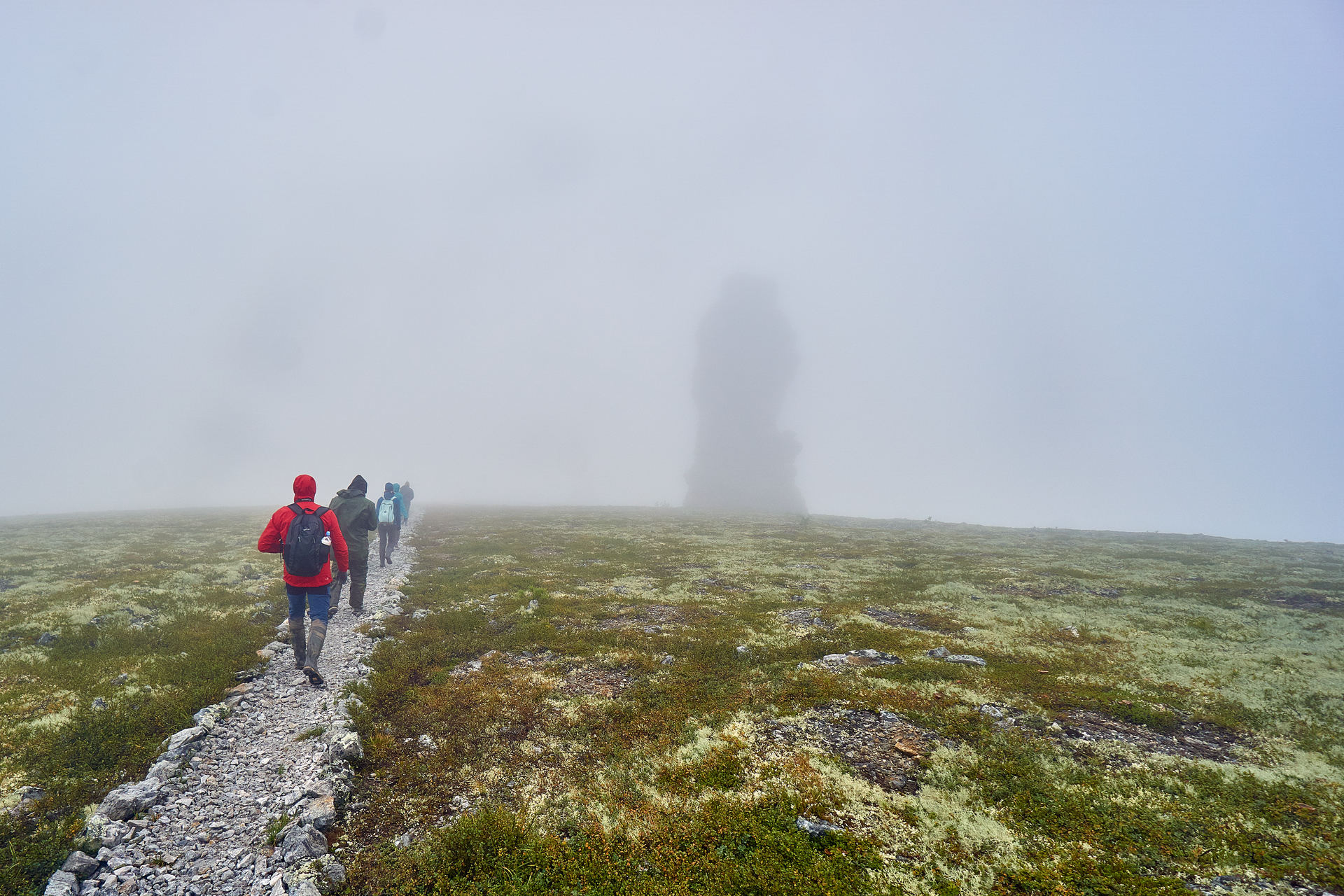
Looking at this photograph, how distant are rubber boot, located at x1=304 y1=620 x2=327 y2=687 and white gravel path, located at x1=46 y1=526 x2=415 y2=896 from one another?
0.56 metres

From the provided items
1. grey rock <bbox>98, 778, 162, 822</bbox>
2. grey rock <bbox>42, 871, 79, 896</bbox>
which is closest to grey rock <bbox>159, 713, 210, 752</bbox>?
grey rock <bbox>98, 778, 162, 822</bbox>

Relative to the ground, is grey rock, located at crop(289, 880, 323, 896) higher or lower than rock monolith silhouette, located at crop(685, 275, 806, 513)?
lower

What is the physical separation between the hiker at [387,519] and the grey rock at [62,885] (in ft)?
76.2

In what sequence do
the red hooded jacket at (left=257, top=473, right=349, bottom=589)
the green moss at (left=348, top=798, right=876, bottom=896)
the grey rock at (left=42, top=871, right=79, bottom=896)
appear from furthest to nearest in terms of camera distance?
1. the red hooded jacket at (left=257, top=473, right=349, bottom=589)
2. the green moss at (left=348, top=798, right=876, bottom=896)
3. the grey rock at (left=42, top=871, right=79, bottom=896)

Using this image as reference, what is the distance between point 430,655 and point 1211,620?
1104 inches

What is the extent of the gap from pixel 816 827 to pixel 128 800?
11.3m

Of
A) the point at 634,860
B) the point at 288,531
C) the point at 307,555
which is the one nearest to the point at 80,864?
the point at 307,555

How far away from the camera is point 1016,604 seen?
20.4 metres

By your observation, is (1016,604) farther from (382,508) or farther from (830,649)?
(382,508)

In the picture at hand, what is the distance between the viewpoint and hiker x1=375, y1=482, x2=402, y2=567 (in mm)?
29234

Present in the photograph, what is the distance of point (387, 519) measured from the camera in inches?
1160

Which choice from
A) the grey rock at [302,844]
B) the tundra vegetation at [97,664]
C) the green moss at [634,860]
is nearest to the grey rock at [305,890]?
the green moss at [634,860]

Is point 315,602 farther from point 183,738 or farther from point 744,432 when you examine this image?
point 744,432

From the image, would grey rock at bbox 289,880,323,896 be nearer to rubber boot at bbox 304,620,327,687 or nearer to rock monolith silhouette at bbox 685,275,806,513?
rubber boot at bbox 304,620,327,687
